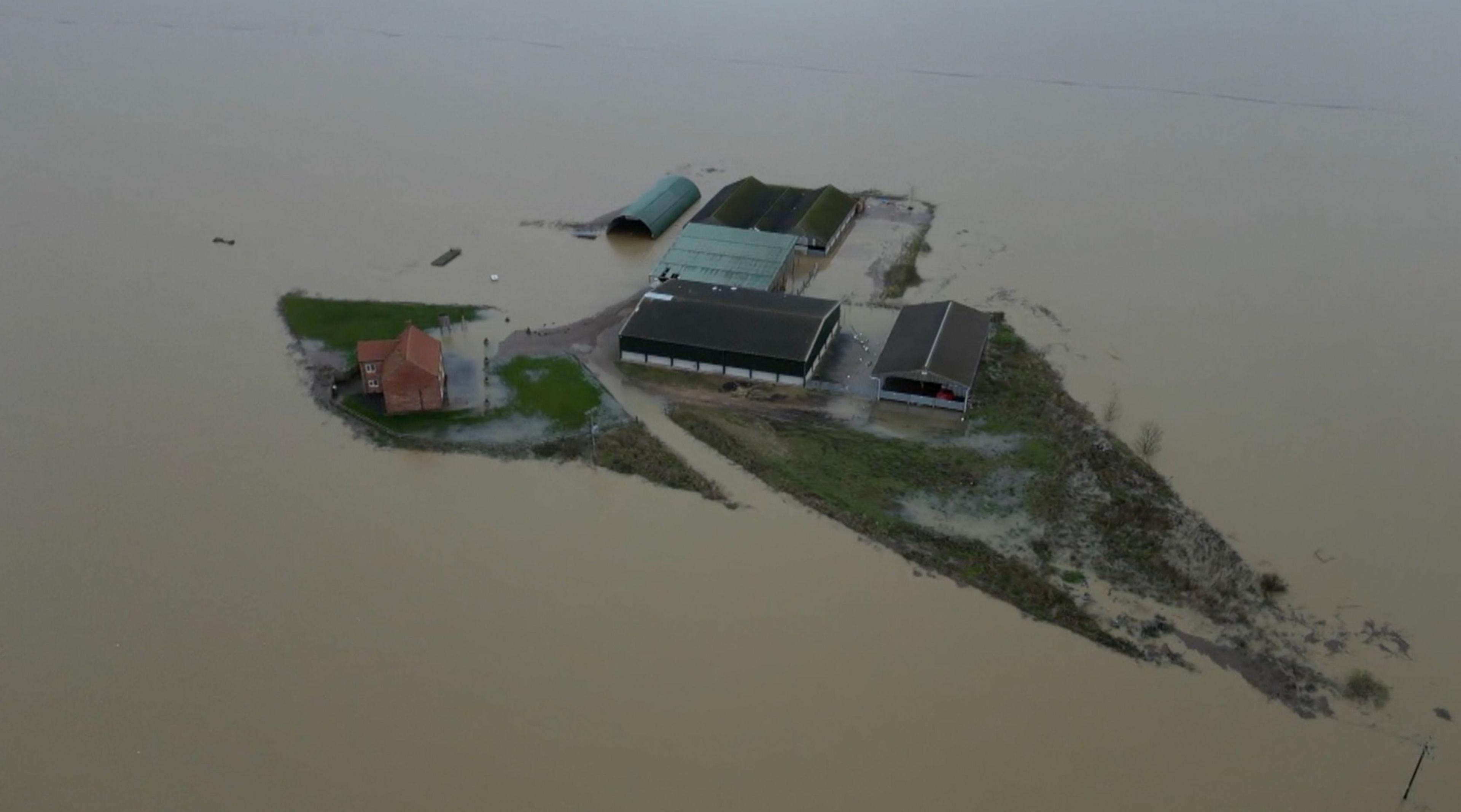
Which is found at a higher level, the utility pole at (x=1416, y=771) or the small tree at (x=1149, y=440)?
the small tree at (x=1149, y=440)

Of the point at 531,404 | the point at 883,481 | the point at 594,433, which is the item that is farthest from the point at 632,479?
the point at 883,481

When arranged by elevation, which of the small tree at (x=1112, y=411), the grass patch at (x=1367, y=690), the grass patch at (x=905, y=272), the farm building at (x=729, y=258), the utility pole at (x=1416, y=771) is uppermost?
the grass patch at (x=905, y=272)

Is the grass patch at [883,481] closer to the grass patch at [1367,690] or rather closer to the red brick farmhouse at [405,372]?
the grass patch at [1367,690]

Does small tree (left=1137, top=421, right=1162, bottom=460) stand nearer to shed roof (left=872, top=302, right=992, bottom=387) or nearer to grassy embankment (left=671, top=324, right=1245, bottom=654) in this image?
grassy embankment (left=671, top=324, right=1245, bottom=654)

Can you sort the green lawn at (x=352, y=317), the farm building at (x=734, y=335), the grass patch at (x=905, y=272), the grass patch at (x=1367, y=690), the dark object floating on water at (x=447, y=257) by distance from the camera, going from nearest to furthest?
the grass patch at (x=1367, y=690) < the farm building at (x=734, y=335) < the green lawn at (x=352, y=317) < the grass patch at (x=905, y=272) < the dark object floating on water at (x=447, y=257)

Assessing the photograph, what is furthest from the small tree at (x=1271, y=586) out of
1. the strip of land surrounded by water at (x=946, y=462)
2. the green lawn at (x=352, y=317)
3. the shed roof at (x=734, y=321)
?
the green lawn at (x=352, y=317)

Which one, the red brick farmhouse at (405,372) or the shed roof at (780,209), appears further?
the shed roof at (780,209)
